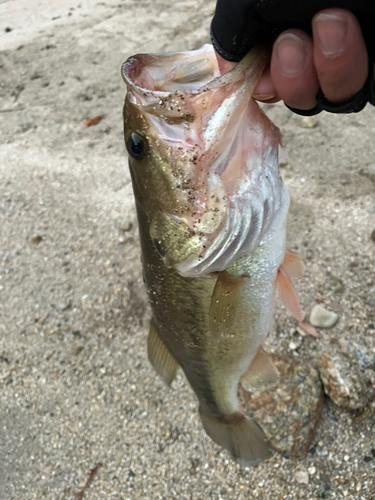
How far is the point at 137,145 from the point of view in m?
1.16

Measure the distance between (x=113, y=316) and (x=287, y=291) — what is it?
1.37m

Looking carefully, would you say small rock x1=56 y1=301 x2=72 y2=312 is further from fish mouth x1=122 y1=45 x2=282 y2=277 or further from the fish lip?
the fish lip

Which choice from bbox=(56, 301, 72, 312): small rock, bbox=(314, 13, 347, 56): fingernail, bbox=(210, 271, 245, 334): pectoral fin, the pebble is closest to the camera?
bbox=(314, 13, 347, 56): fingernail

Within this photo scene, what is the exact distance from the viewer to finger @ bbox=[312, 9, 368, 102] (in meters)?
0.78

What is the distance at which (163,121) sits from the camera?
3.62 ft

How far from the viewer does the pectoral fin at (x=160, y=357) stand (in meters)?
1.64

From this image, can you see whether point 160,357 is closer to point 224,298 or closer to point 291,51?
point 224,298

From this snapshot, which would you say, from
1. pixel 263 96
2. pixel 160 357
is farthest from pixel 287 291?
pixel 263 96

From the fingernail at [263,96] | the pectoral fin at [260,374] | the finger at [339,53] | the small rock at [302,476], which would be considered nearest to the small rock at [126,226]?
the pectoral fin at [260,374]

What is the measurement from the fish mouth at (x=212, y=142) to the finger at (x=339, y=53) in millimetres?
194

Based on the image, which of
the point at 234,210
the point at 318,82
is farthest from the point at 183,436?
the point at 318,82

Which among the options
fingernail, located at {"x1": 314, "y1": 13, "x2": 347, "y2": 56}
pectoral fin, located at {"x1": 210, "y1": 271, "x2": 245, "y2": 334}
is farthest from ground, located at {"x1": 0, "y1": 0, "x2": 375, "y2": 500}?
fingernail, located at {"x1": 314, "y1": 13, "x2": 347, "y2": 56}

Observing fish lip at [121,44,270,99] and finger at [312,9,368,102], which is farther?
fish lip at [121,44,270,99]

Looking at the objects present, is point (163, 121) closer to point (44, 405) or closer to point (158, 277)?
point (158, 277)
